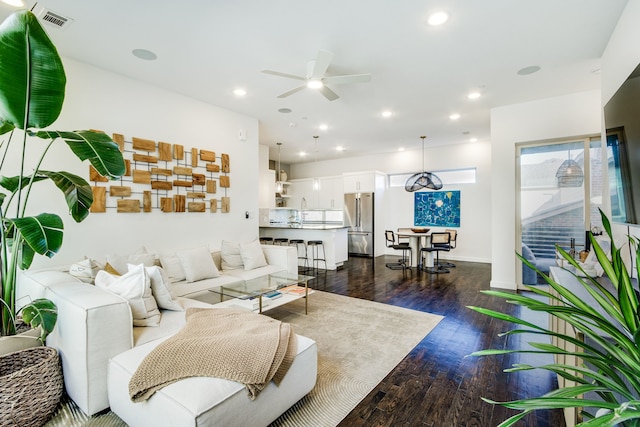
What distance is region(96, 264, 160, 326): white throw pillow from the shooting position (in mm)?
2297

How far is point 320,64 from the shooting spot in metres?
3.15

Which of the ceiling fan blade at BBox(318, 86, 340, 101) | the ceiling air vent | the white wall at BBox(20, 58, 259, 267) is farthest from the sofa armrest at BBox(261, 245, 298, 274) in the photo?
the ceiling air vent

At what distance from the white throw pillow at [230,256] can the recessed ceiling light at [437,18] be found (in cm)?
372

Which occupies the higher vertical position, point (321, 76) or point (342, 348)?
point (321, 76)

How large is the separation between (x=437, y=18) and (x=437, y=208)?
20.1 feet

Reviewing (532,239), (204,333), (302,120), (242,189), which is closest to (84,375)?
(204,333)

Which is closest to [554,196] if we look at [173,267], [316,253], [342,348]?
[342,348]

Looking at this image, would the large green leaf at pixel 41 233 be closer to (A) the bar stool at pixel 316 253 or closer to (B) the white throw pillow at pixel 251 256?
(B) the white throw pillow at pixel 251 256

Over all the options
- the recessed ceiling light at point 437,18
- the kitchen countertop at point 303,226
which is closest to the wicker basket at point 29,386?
the recessed ceiling light at point 437,18

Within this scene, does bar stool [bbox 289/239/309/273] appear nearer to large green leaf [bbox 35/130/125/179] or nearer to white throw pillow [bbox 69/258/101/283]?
white throw pillow [bbox 69/258/101/283]

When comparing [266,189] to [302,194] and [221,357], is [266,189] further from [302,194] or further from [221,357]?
[221,357]

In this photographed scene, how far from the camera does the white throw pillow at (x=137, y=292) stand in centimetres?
230

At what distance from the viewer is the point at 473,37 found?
9.92ft

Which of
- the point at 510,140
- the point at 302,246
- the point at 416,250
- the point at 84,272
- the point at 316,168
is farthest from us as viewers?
the point at 316,168
